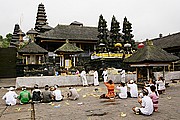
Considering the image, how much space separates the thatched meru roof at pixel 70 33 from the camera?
31755 mm

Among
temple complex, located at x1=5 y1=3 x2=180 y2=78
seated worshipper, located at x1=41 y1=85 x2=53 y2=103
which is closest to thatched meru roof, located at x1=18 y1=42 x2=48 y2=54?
temple complex, located at x1=5 y1=3 x2=180 y2=78

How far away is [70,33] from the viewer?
3375cm

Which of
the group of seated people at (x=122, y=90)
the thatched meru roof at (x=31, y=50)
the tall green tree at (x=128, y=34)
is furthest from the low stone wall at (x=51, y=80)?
the tall green tree at (x=128, y=34)

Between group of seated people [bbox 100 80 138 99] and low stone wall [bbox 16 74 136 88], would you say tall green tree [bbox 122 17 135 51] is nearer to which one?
low stone wall [bbox 16 74 136 88]

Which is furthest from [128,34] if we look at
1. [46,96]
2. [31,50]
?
[46,96]

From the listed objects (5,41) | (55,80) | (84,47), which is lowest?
(55,80)

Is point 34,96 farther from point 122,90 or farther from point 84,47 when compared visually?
point 84,47

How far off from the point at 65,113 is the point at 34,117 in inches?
48.9

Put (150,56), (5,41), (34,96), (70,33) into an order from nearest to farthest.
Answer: (34,96)
(150,56)
(70,33)
(5,41)

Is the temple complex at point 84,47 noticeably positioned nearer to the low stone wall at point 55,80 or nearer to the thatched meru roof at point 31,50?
the thatched meru roof at point 31,50

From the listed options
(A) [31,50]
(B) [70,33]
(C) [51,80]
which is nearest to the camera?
(C) [51,80]

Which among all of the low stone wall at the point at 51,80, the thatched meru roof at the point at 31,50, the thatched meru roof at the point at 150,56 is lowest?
the low stone wall at the point at 51,80

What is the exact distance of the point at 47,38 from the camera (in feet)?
99.8

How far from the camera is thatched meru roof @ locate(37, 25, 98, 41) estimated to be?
104 ft
